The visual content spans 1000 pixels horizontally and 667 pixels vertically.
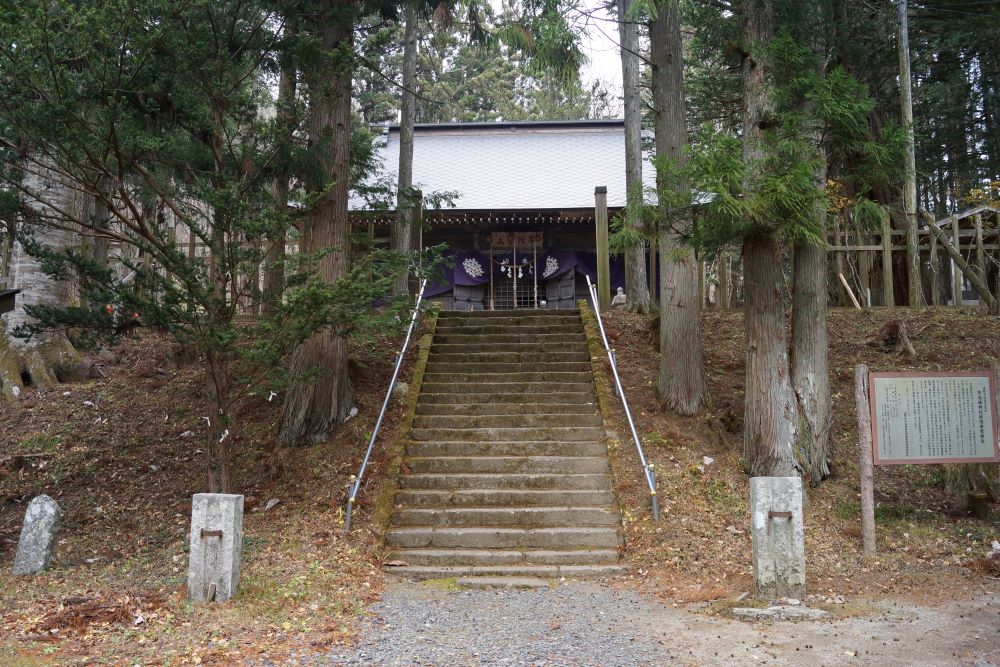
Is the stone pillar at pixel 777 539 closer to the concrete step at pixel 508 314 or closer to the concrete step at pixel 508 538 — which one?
the concrete step at pixel 508 538

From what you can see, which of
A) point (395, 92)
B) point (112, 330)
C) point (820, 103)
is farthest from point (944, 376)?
point (395, 92)

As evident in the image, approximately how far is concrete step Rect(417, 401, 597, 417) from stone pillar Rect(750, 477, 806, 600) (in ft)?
12.9

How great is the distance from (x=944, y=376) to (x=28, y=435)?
396 inches

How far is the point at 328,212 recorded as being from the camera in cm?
895

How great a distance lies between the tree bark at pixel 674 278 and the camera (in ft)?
30.6

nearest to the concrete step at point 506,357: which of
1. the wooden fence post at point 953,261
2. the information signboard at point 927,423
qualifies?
the information signboard at point 927,423

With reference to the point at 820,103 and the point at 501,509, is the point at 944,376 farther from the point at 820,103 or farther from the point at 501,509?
the point at 501,509

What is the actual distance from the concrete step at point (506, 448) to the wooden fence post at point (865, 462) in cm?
273

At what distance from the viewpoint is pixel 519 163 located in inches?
765

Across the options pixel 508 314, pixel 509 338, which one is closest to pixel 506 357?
pixel 509 338

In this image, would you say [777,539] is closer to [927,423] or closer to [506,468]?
[927,423]

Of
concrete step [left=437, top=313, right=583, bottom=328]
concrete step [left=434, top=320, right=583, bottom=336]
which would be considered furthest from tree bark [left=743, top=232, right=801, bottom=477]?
concrete step [left=437, top=313, right=583, bottom=328]

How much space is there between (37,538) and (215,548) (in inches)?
78.0

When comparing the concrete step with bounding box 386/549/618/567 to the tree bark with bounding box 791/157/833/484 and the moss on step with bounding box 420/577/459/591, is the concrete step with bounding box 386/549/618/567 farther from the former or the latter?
the tree bark with bounding box 791/157/833/484
